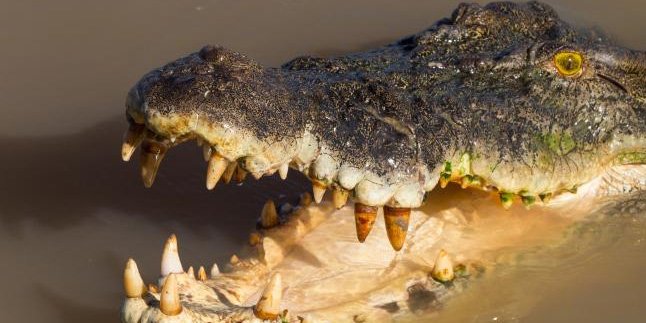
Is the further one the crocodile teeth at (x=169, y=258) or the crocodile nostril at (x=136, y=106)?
the crocodile teeth at (x=169, y=258)

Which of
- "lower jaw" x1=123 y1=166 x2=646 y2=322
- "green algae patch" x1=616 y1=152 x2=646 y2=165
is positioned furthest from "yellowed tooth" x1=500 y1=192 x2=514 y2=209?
"green algae patch" x1=616 y1=152 x2=646 y2=165

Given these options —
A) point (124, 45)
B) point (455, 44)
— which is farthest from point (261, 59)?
point (455, 44)

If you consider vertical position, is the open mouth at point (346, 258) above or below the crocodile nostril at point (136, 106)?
below

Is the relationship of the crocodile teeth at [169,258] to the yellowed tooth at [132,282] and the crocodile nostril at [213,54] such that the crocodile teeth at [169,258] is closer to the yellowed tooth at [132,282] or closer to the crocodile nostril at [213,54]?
the yellowed tooth at [132,282]

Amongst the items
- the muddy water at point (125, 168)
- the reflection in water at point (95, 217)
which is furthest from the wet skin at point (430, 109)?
the reflection in water at point (95, 217)

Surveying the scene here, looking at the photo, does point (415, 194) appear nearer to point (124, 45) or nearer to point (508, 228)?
point (508, 228)

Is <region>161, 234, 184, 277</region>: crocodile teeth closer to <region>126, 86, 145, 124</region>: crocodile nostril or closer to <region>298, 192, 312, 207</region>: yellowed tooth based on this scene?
<region>126, 86, 145, 124</region>: crocodile nostril

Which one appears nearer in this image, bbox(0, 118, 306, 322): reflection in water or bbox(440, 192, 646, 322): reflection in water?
bbox(440, 192, 646, 322): reflection in water

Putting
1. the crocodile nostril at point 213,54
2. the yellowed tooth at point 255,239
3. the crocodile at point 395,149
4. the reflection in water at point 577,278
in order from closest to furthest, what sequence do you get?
the crocodile at point 395,149 < the crocodile nostril at point 213,54 < the reflection in water at point 577,278 < the yellowed tooth at point 255,239
